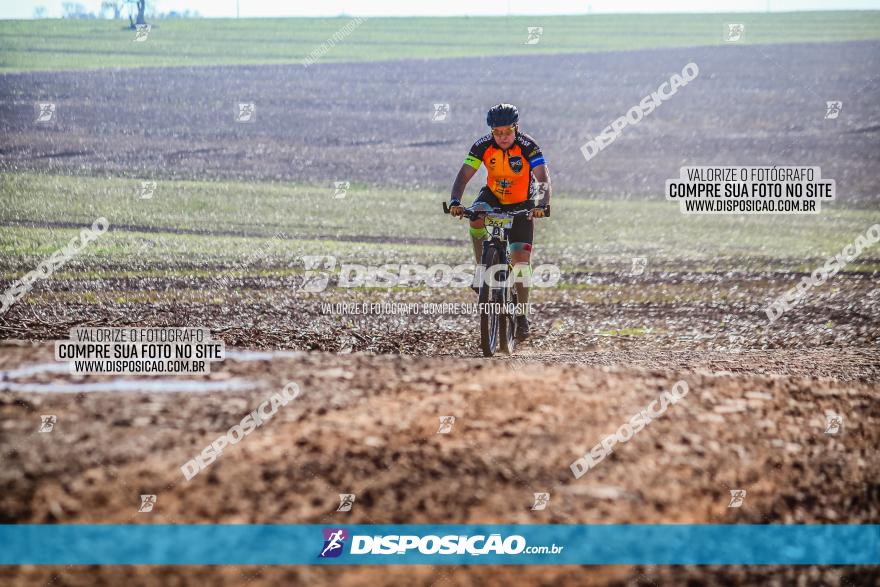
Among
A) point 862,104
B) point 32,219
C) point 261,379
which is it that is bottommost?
point 261,379

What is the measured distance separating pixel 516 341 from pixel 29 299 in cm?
681

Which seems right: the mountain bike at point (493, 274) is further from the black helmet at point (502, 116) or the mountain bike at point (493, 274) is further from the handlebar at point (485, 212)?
the black helmet at point (502, 116)

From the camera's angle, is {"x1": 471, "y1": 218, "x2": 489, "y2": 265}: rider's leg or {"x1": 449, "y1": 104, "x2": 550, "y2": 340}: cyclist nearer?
{"x1": 449, "y1": 104, "x2": 550, "y2": 340}: cyclist

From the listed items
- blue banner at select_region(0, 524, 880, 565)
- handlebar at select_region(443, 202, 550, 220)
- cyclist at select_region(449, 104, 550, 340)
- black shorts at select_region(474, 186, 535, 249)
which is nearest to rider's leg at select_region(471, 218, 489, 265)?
cyclist at select_region(449, 104, 550, 340)

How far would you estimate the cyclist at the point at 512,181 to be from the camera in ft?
32.6

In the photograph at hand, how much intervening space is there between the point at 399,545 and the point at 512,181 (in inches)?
198

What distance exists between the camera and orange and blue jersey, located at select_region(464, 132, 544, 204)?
1002 cm

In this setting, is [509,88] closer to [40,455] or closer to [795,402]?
[795,402]

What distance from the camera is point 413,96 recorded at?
26.1 m

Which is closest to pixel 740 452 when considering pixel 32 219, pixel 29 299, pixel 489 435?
pixel 489 435

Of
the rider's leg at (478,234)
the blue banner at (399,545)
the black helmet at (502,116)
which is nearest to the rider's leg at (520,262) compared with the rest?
the rider's leg at (478,234)

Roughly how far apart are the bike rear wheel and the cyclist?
1.29 feet

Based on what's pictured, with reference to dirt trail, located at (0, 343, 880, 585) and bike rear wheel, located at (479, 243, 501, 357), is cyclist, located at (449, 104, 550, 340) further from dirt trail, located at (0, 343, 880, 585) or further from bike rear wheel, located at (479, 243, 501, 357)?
dirt trail, located at (0, 343, 880, 585)

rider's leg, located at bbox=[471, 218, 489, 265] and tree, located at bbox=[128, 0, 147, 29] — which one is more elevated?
tree, located at bbox=[128, 0, 147, 29]
